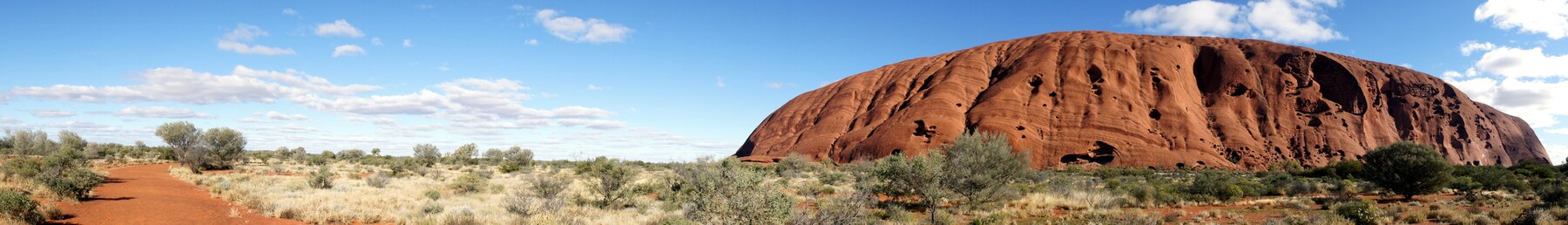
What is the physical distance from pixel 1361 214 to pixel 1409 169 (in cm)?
1066

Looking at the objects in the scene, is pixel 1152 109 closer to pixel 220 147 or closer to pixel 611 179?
pixel 611 179

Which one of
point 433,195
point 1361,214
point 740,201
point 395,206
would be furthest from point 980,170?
point 433,195

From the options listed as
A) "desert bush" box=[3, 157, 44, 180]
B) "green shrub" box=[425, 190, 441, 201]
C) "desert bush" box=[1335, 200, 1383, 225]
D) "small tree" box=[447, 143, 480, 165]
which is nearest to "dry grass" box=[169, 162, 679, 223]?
"green shrub" box=[425, 190, 441, 201]

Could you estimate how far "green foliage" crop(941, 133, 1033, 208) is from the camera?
668 inches

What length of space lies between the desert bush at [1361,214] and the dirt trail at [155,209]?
830 inches

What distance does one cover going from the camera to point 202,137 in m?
34.8

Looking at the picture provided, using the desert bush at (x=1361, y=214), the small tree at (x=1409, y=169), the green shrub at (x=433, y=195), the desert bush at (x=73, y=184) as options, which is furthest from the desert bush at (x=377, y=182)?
the small tree at (x=1409, y=169)

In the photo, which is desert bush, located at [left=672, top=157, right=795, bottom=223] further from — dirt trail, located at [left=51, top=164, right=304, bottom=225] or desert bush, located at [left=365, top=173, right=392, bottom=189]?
desert bush, located at [left=365, top=173, right=392, bottom=189]

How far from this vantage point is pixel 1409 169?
2061 centimetres

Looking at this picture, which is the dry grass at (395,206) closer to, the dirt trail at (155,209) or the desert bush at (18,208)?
the dirt trail at (155,209)

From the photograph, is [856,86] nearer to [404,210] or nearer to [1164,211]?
[1164,211]

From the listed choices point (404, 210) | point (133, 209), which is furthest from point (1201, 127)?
point (133, 209)

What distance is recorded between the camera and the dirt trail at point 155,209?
42.3ft

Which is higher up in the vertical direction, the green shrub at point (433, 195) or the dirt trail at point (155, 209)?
the green shrub at point (433, 195)
